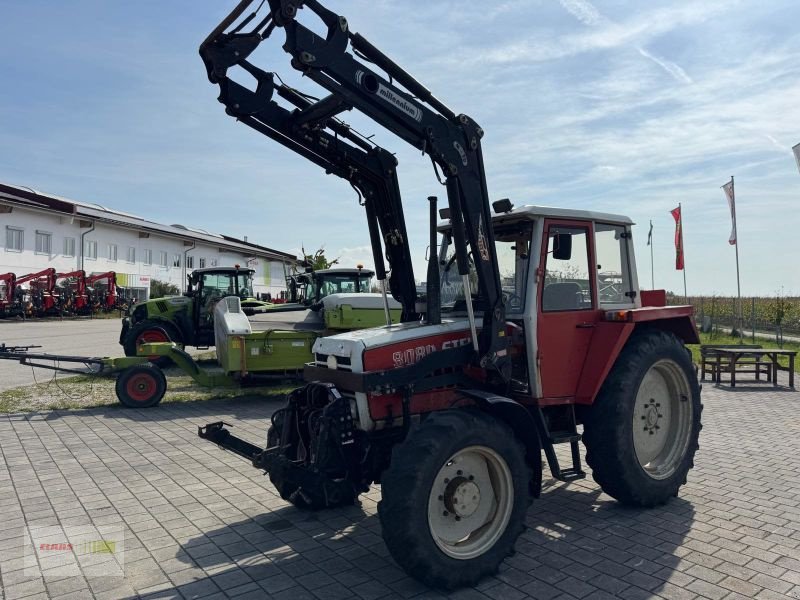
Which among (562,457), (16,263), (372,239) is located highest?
(16,263)

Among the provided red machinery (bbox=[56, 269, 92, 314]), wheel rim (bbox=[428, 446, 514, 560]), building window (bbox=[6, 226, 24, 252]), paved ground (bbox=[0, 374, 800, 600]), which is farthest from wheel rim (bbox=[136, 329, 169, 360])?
building window (bbox=[6, 226, 24, 252])

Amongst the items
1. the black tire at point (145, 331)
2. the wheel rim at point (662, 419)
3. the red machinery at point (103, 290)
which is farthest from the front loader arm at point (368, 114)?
the red machinery at point (103, 290)

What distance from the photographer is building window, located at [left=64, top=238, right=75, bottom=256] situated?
1399 inches

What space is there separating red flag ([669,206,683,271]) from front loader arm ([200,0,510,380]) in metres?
20.0

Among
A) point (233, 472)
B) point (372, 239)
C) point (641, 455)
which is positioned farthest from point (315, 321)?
point (641, 455)

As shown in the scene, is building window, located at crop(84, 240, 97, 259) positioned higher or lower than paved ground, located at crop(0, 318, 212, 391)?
higher

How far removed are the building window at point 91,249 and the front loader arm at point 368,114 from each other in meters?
36.9

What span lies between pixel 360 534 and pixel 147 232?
40.4m

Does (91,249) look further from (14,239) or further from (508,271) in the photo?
(508,271)

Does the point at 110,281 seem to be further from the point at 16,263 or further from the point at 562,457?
the point at 562,457

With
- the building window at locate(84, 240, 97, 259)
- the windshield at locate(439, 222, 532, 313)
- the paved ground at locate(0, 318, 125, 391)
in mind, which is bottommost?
the paved ground at locate(0, 318, 125, 391)

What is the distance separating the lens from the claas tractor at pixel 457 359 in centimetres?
385

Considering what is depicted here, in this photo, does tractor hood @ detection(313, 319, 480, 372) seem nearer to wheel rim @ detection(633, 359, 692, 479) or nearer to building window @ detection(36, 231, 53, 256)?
wheel rim @ detection(633, 359, 692, 479)

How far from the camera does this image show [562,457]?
6.90 metres
